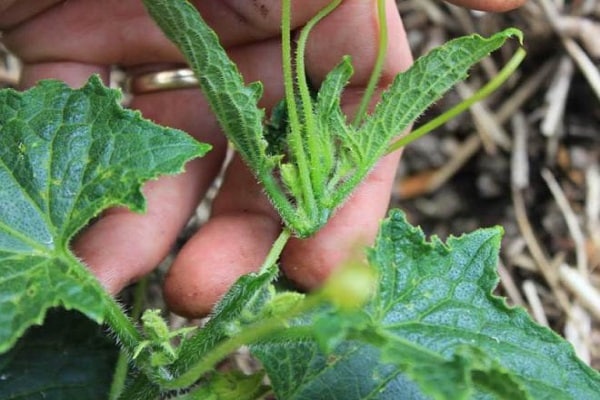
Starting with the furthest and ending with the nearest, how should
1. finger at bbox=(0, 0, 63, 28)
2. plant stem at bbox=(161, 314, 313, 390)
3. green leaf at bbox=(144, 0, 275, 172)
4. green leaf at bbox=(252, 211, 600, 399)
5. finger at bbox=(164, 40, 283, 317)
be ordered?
finger at bbox=(0, 0, 63, 28) < finger at bbox=(164, 40, 283, 317) < green leaf at bbox=(144, 0, 275, 172) < green leaf at bbox=(252, 211, 600, 399) < plant stem at bbox=(161, 314, 313, 390)

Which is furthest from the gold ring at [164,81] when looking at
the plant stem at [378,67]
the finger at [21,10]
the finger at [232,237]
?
the plant stem at [378,67]

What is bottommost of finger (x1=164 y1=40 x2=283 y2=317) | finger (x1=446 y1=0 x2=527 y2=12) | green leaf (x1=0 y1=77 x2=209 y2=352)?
finger (x1=164 y1=40 x2=283 y2=317)

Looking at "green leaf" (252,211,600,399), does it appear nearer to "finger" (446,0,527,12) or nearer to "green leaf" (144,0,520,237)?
"green leaf" (144,0,520,237)

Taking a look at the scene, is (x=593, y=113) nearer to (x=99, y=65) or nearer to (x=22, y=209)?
(x=99, y=65)

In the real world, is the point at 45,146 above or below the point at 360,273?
below

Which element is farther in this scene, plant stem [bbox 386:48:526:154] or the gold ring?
the gold ring

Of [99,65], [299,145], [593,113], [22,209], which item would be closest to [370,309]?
[299,145]

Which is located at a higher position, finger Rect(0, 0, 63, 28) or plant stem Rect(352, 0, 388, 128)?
finger Rect(0, 0, 63, 28)

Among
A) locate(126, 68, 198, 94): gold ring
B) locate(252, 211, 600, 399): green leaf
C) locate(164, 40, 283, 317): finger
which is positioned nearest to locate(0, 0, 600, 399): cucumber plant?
locate(252, 211, 600, 399): green leaf
